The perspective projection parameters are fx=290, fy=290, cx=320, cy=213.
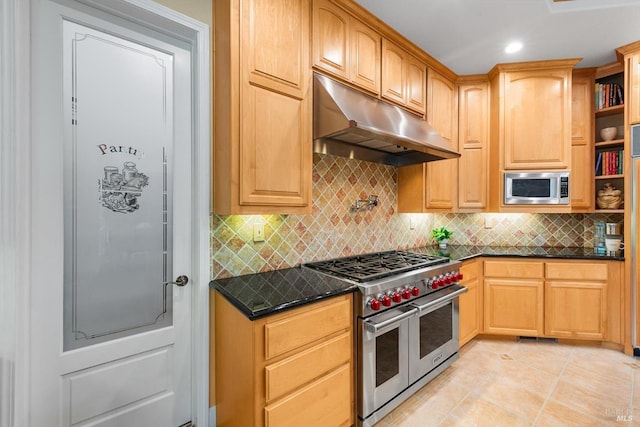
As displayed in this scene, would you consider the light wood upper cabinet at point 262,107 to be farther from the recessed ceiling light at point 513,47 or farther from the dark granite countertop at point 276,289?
the recessed ceiling light at point 513,47

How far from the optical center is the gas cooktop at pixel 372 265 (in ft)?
6.40

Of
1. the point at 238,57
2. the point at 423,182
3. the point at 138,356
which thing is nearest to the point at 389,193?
the point at 423,182

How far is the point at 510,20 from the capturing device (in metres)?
2.24

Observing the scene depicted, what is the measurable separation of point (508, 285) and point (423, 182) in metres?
1.37

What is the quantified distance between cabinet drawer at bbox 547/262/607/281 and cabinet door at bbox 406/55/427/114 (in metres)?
2.02

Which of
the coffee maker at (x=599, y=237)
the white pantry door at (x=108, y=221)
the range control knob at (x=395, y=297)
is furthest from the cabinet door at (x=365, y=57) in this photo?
the coffee maker at (x=599, y=237)

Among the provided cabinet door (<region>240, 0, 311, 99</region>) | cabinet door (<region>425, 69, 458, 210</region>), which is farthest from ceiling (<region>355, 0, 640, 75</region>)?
cabinet door (<region>240, 0, 311, 99</region>)

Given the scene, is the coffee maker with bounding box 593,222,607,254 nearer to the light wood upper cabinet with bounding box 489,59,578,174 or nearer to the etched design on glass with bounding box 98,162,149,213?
the light wood upper cabinet with bounding box 489,59,578,174

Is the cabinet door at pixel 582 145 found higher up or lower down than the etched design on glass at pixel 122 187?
higher up

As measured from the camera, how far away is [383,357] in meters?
1.84

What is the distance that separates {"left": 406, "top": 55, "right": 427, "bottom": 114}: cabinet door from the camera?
258 cm

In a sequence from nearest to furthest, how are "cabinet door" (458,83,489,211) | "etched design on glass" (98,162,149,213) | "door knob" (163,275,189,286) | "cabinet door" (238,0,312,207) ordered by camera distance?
"etched design on glass" (98,162,149,213), "cabinet door" (238,0,312,207), "door knob" (163,275,189,286), "cabinet door" (458,83,489,211)

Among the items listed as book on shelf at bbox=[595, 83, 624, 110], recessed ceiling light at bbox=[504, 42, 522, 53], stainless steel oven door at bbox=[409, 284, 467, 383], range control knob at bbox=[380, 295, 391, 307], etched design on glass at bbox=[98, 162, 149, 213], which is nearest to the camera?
etched design on glass at bbox=[98, 162, 149, 213]

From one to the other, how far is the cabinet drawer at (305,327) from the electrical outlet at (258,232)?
665 mm
